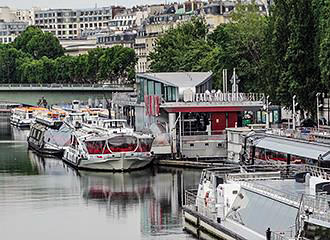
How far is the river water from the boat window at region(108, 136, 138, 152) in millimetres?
1209

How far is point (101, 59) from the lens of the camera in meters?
114

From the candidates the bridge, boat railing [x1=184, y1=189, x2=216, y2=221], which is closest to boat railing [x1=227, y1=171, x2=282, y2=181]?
boat railing [x1=184, y1=189, x2=216, y2=221]

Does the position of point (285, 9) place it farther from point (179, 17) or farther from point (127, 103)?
point (179, 17)

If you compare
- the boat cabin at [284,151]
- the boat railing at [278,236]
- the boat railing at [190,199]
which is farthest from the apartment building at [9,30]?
the boat railing at [278,236]

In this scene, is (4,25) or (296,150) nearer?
(296,150)

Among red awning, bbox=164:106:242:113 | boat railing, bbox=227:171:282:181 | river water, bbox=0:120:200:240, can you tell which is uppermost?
red awning, bbox=164:106:242:113

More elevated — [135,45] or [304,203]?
[135,45]

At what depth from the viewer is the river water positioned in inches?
1334

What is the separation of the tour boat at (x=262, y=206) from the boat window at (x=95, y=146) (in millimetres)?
13992

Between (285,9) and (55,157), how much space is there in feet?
52.8

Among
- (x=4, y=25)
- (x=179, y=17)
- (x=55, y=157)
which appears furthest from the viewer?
(x=4, y=25)

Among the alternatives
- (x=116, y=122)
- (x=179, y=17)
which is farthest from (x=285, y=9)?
(x=179, y=17)

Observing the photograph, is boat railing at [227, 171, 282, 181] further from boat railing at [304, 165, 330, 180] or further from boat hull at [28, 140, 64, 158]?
boat hull at [28, 140, 64, 158]

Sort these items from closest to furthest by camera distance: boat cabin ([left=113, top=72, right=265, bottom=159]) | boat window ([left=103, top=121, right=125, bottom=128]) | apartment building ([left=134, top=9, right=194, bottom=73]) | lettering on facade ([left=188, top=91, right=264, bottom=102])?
boat cabin ([left=113, top=72, right=265, bottom=159]), lettering on facade ([left=188, top=91, right=264, bottom=102]), boat window ([left=103, top=121, right=125, bottom=128]), apartment building ([left=134, top=9, right=194, bottom=73])
